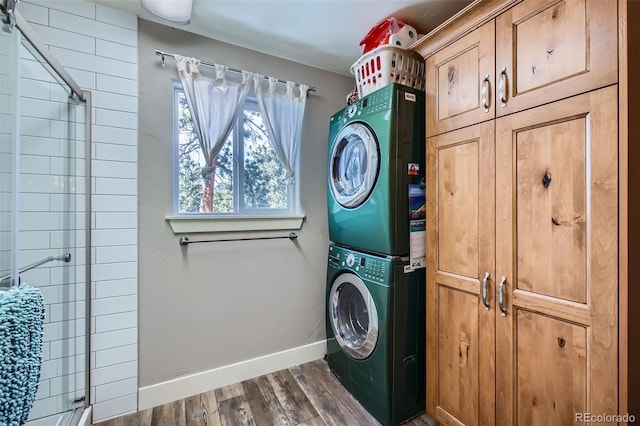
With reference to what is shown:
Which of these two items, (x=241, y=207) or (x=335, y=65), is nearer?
(x=241, y=207)

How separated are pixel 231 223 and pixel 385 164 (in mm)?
1120

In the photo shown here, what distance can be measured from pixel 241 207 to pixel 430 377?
1600 millimetres

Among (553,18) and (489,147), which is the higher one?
(553,18)

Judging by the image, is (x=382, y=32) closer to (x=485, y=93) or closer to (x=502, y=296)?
(x=485, y=93)

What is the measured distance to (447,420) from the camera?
52.2 inches

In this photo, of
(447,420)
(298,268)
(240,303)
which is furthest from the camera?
(298,268)

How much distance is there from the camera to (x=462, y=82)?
1.23 m

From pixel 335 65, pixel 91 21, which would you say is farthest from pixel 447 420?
pixel 91 21

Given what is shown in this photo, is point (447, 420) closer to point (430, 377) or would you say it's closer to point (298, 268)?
point (430, 377)

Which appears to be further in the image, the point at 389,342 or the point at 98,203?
the point at 98,203

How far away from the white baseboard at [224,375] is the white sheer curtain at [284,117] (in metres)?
1.36

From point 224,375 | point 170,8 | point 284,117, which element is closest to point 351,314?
point 224,375

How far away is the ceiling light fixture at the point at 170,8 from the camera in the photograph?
1409mm

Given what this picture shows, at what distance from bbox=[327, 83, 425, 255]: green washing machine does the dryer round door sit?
0.27 meters
